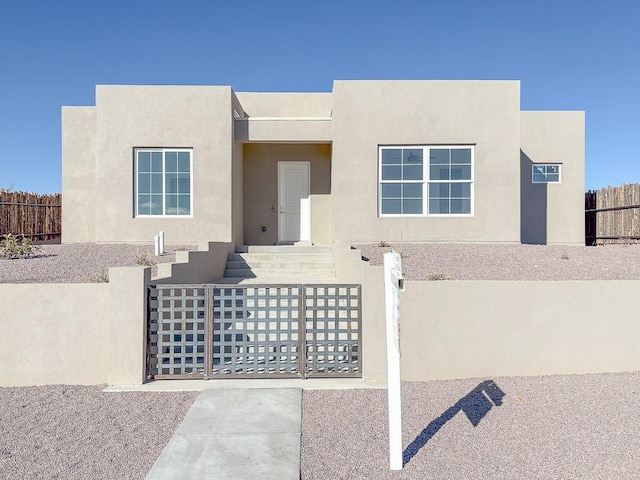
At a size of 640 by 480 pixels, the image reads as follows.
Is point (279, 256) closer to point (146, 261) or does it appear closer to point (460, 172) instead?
→ point (146, 261)

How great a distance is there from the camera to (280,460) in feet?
12.0

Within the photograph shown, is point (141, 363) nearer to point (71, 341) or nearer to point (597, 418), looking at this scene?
point (71, 341)

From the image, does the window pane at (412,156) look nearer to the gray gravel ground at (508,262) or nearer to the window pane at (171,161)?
the gray gravel ground at (508,262)

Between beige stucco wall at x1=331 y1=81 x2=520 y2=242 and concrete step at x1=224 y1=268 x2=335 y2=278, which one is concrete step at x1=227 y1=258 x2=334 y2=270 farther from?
beige stucco wall at x1=331 y1=81 x2=520 y2=242

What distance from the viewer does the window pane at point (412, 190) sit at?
12516mm

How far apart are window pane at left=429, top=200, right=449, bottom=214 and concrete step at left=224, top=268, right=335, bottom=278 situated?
3747 millimetres

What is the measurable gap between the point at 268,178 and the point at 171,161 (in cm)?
318

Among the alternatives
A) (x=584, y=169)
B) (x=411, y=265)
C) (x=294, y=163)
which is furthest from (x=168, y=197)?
(x=584, y=169)

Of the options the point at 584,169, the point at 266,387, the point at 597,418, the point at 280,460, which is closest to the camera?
the point at 280,460

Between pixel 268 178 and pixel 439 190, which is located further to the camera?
pixel 268 178

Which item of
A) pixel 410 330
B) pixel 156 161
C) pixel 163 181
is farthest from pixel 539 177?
pixel 156 161

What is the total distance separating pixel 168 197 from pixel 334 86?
5885 mm

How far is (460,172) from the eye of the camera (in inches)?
493

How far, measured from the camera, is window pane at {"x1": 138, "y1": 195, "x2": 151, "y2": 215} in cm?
1241
